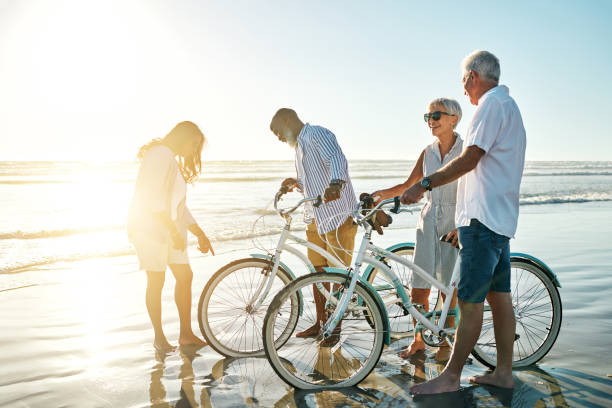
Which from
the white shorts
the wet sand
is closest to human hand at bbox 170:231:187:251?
the white shorts

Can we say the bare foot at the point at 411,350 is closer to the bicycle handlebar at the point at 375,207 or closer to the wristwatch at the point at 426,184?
the bicycle handlebar at the point at 375,207

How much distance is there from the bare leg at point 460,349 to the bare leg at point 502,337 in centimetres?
17

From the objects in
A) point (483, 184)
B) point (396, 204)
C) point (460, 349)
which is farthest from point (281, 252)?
point (483, 184)

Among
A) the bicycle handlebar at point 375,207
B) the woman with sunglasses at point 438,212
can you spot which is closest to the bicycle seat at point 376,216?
the bicycle handlebar at point 375,207

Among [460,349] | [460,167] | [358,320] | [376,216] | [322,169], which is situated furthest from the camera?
[322,169]

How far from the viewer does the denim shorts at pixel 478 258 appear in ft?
9.72

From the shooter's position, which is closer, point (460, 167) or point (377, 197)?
point (460, 167)

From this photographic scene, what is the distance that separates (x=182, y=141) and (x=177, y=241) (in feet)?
2.73

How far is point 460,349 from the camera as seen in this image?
3121 millimetres

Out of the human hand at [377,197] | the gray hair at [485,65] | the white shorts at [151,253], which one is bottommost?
the white shorts at [151,253]

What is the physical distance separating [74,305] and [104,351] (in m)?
1.69

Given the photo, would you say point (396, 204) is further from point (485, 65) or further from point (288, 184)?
point (288, 184)

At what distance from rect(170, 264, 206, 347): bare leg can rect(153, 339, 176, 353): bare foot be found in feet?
0.57

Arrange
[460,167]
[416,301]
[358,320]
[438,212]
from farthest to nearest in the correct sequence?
[416,301] < [438,212] < [358,320] < [460,167]
